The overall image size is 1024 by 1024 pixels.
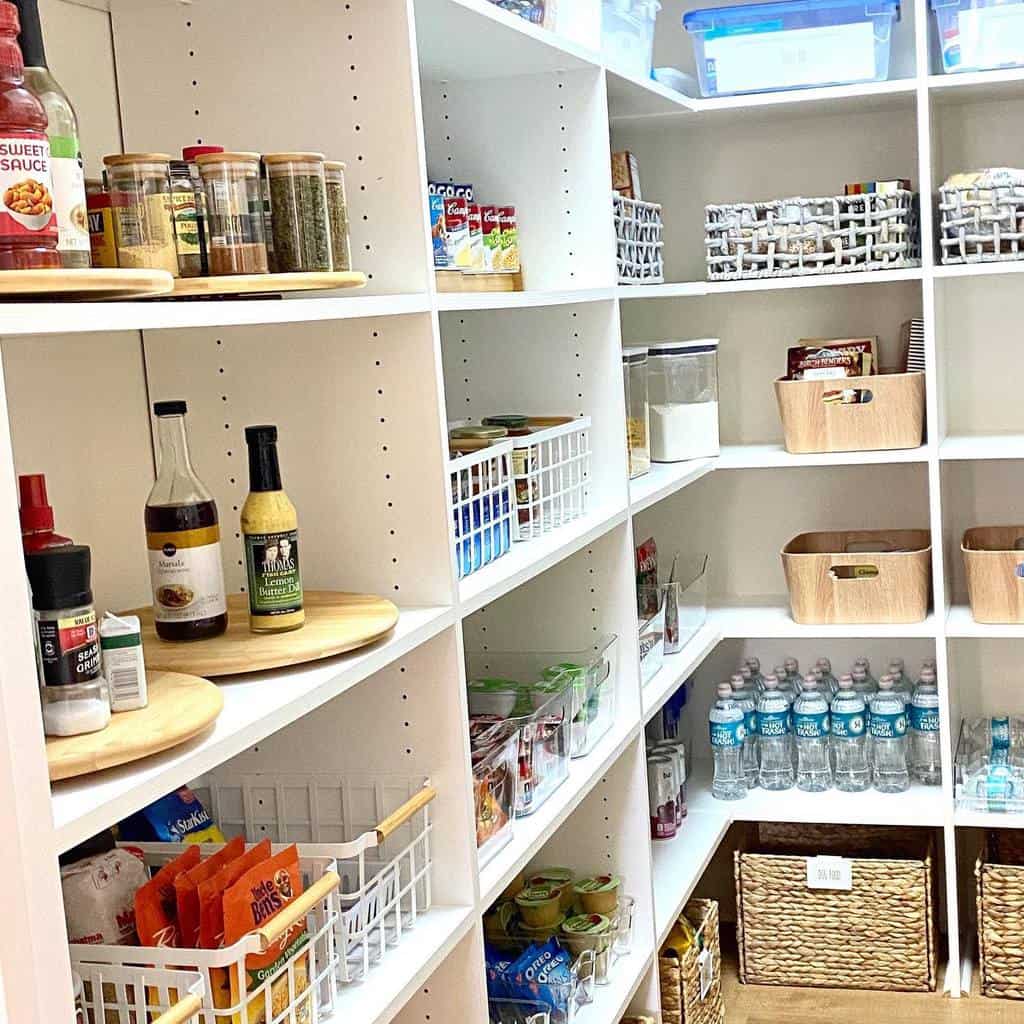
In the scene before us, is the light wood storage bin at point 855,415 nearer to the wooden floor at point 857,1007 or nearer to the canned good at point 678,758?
the canned good at point 678,758

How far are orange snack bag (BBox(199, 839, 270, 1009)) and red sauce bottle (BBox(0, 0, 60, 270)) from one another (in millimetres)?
605

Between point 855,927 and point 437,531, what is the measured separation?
1.99m

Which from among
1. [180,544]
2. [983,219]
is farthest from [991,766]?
[180,544]

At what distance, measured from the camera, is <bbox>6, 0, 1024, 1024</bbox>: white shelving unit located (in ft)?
5.08

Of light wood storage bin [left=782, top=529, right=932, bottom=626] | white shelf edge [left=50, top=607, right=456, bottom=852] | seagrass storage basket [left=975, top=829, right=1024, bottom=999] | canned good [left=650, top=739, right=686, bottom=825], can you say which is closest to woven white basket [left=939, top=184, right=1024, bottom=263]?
light wood storage bin [left=782, top=529, right=932, bottom=626]

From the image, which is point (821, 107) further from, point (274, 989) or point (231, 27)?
point (274, 989)

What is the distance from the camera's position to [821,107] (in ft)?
10.6

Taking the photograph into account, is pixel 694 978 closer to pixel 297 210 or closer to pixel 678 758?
pixel 678 758

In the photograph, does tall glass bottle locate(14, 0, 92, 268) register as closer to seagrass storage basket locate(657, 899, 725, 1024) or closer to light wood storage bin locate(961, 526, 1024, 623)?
seagrass storage basket locate(657, 899, 725, 1024)

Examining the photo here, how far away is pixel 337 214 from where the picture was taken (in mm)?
1569

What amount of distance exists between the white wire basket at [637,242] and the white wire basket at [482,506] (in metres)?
0.70

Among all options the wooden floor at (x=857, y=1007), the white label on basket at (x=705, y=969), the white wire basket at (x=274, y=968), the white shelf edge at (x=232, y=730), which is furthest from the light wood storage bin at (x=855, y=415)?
the white wire basket at (x=274, y=968)

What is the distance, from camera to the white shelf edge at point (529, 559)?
1.88 m

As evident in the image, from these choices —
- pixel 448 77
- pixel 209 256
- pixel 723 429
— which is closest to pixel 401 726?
pixel 209 256
